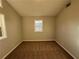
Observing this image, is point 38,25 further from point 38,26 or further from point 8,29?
point 8,29

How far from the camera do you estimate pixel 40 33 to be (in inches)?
227

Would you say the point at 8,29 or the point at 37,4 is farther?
the point at 37,4

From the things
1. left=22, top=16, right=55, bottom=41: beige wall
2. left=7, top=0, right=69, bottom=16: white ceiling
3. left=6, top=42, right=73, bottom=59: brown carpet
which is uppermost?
left=7, top=0, right=69, bottom=16: white ceiling

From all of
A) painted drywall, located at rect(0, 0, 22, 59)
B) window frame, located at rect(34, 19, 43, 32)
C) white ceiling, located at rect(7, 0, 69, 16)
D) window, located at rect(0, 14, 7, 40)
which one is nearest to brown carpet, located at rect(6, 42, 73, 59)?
painted drywall, located at rect(0, 0, 22, 59)

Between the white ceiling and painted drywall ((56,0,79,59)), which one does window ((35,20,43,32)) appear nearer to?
the white ceiling

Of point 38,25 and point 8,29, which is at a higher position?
point 38,25

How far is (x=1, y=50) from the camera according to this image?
2.70m

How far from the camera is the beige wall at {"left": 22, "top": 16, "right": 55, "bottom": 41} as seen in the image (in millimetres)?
5669

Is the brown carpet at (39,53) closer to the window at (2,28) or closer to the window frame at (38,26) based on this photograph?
the window at (2,28)

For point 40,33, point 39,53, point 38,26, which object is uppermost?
point 38,26

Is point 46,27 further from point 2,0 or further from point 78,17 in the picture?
point 2,0

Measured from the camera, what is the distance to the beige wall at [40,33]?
5669 mm

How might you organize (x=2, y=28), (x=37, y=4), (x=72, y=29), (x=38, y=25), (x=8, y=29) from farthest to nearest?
(x=38, y=25), (x=37, y=4), (x=8, y=29), (x=2, y=28), (x=72, y=29)

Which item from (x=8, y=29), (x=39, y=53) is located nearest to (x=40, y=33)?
(x=39, y=53)
